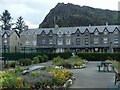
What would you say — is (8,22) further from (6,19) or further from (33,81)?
(33,81)

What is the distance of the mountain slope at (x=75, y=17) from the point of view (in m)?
102

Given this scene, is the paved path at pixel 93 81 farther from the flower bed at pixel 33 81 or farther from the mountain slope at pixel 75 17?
the mountain slope at pixel 75 17

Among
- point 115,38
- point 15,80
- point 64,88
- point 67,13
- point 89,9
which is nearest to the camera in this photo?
point 15,80

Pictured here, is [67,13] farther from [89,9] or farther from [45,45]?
[45,45]

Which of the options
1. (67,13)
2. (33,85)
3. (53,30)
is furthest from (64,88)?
(67,13)

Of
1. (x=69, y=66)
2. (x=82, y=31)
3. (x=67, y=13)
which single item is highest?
(x=67, y=13)

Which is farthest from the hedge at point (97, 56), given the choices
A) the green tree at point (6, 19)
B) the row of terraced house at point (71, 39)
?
the green tree at point (6, 19)

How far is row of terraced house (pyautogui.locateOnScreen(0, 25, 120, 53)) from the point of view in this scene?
57219 millimetres

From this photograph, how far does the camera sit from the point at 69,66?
23516 millimetres

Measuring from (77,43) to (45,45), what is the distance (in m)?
8.41

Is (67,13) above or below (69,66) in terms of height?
above

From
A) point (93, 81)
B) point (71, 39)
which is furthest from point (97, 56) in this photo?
point (93, 81)

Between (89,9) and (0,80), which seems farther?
(89,9)

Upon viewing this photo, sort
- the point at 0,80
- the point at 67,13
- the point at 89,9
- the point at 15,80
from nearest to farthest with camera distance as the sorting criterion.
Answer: the point at 15,80
the point at 0,80
the point at 67,13
the point at 89,9
